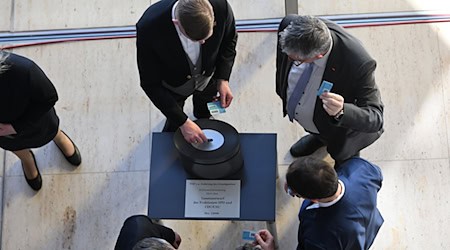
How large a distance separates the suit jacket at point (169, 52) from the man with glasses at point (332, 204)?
0.73m

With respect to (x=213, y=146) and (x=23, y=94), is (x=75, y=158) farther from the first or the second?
(x=213, y=146)

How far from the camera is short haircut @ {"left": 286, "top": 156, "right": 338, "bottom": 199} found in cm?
217

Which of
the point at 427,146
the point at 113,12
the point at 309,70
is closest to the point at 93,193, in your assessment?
the point at 113,12

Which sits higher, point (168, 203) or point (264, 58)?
point (264, 58)

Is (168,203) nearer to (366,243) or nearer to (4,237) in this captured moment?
(366,243)

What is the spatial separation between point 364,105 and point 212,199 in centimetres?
82

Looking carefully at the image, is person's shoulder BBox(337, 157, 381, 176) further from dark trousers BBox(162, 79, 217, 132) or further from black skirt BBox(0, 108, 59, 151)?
black skirt BBox(0, 108, 59, 151)

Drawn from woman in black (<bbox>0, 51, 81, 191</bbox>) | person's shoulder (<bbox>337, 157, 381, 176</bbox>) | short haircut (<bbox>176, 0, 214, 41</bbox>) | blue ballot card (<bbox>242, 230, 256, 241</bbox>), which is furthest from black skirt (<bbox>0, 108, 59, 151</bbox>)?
person's shoulder (<bbox>337, 157, 381, 176</bbox>)

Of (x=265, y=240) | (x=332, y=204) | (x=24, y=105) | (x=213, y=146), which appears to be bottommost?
(x=265, y=240)

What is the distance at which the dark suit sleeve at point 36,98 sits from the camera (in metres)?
2.61

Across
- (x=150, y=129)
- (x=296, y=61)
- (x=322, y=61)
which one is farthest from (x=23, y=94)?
(x=322, y=61)

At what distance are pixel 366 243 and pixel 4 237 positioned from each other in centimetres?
218

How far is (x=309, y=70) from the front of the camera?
2545 millimetres

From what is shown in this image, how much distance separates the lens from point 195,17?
7.40 feet
